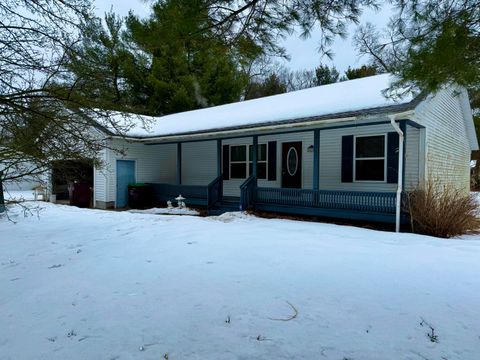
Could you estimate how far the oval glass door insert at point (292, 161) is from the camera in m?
11.8

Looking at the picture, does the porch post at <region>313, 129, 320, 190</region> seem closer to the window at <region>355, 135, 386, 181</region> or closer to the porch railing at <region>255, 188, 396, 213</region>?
the porch railing at <region>255, 188, 396, 213</region>

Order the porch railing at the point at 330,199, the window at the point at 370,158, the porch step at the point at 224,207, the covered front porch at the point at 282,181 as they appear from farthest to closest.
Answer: the porch step at the point at 224,207 → the window at the point at 370,158 → the covered front porch at the point at 282,181 → the porch railing at the point at 330,199

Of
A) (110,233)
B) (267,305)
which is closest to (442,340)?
(267,305)

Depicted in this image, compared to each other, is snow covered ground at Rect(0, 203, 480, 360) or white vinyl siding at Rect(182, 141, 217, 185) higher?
white vinyl siding at Rect(182, 141, 217, 185)

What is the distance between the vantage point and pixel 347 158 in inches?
412

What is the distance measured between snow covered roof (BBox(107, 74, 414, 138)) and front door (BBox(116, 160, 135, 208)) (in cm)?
123

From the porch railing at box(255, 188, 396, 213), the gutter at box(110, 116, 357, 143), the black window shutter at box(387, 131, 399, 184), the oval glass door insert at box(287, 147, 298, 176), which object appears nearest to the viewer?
the porch railing at box(255, 188, 396, 213)

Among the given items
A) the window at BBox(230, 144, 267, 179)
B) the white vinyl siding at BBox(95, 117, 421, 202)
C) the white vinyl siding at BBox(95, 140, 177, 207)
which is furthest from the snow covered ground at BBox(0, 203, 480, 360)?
the white vinyl siding at BBox(95, 140, 177, 207)

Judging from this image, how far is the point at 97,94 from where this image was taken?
19.6 feet

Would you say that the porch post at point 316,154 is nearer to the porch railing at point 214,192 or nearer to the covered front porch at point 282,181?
the covered front porch at point 282,181

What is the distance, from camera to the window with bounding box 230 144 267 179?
41.4 feet

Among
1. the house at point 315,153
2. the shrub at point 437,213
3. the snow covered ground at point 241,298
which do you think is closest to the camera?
the snow covered ground at point 241,298

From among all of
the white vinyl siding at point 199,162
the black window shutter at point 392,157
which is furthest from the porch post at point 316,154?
the white vinyl siding at point 199,162

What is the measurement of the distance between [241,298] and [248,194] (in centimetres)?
719
